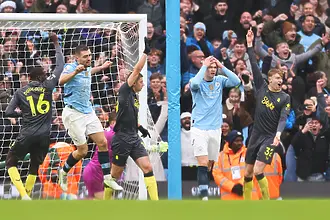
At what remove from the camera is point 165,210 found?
5508mm

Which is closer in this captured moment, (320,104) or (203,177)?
(203,177)

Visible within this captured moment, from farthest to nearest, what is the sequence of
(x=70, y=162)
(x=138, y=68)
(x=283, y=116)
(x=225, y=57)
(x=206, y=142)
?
1. (x=225, y=57)
2. (x=70, y=162)
3. (x=206, y=142)
4. (x=283, y=116)
5. (x=138, y=68)

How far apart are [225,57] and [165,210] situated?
29.0 feet

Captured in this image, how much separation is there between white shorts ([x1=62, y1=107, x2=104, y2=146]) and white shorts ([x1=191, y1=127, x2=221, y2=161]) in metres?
1.14

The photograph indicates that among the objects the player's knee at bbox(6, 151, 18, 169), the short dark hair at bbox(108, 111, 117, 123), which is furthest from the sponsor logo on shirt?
the player's knee at bbox(6, 151, 18, 169)

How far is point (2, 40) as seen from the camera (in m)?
14.0

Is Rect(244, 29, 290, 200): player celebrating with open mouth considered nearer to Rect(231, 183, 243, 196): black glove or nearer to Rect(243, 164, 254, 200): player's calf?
Rect(243, 164, 254, 200): player's calf

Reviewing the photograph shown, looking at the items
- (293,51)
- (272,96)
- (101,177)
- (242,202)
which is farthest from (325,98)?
(242,202)

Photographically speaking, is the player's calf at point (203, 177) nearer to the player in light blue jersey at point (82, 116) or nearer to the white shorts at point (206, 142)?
the white shorts at point (206, 142)

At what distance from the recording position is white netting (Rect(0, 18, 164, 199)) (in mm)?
13141

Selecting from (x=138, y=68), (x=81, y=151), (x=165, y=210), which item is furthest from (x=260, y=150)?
(x=165, y=210)

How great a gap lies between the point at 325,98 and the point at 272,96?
2112 millimetres

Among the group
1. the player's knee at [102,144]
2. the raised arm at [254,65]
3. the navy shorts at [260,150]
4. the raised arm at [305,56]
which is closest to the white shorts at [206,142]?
the navy shorts at [260,150]

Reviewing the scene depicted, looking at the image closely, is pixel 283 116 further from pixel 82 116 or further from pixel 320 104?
pixel 82 116
